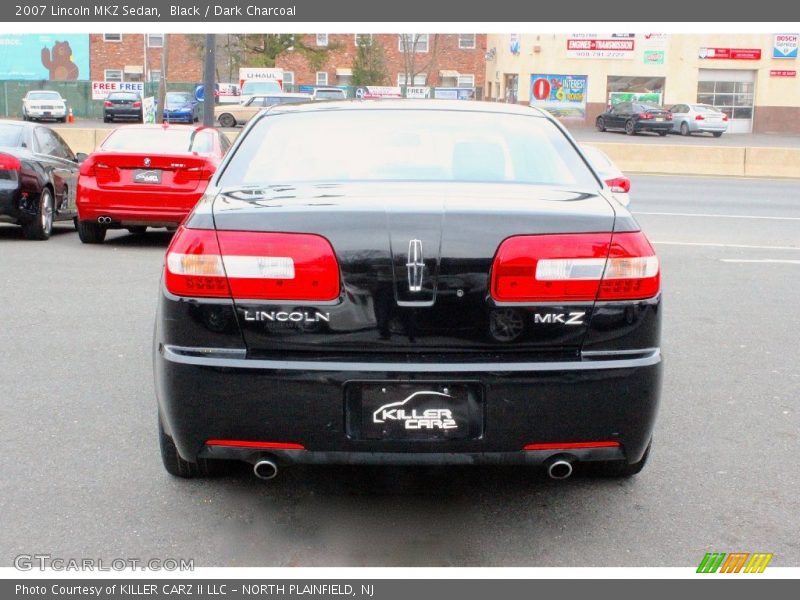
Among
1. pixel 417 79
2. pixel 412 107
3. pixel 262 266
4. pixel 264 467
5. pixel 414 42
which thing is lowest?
pixel 264 467

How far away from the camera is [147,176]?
11734mm

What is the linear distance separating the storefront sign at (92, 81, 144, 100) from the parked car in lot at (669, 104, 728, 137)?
26305mm

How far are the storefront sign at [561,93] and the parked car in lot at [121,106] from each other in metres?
20.4

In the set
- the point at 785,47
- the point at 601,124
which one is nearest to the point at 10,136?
the point at 601,124

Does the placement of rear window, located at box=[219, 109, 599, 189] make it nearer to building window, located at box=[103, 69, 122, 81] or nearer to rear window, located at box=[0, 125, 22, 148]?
rear window, located at box=[0, 125, 22, 148]

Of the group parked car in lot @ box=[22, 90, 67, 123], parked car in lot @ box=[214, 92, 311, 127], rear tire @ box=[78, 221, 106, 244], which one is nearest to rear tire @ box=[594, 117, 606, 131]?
parked car in lot @ box=[214, 92, 311, 127]

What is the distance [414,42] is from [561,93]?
11760 millimetres

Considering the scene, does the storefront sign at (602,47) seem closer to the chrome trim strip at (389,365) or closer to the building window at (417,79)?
the building window at (417,79)

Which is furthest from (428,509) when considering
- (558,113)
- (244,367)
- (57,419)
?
(558,113)

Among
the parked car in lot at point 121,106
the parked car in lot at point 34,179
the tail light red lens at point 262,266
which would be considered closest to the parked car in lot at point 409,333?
the tail light red lens at point 262,266

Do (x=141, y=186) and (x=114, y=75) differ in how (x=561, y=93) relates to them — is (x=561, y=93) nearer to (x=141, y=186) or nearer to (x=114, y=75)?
(x=114, y=75)

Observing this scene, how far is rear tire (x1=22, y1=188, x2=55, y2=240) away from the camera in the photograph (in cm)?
1218

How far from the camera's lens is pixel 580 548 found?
3775 mm

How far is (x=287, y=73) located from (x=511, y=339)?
6990cm
